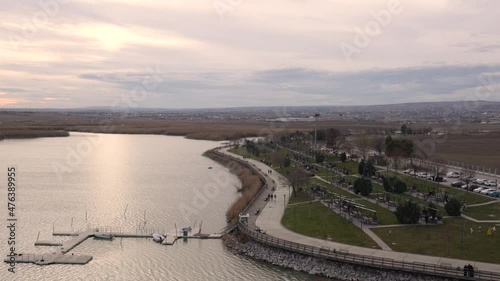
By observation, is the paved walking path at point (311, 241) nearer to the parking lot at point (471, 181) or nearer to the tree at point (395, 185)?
the tree at point (395, 185)

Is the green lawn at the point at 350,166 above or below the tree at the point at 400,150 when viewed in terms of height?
below

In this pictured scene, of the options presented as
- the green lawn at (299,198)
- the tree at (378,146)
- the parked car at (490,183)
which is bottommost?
the green lawn at (299,198)

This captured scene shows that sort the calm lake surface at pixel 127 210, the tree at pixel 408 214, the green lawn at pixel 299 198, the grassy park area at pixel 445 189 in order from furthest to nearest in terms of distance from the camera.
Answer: the green lawn at pixel 299 198 → the grassy park area at pixel 445 189 → the tree at pixel 408 214 → the calm lake surface at pixel 127 210

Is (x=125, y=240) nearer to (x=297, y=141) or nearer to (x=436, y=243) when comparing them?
(x=436, y=243)

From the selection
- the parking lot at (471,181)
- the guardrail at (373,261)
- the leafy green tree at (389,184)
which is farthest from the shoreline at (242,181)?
the parking lot at (471,181)

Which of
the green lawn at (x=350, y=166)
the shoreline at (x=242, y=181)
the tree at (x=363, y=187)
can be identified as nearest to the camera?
the shoreline at (x=242, y=181)

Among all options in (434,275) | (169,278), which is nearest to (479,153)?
(434,275)

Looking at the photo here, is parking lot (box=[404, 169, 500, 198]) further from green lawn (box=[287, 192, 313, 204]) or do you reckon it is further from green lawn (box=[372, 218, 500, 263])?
green lawn (box=[287, 192, 313, 204])
